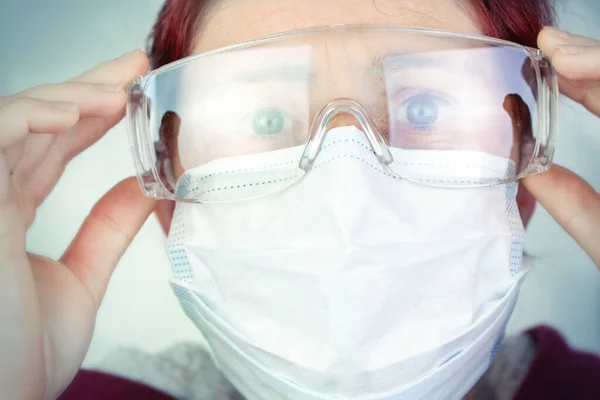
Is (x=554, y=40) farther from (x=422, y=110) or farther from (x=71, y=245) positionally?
(x=71, y=245)

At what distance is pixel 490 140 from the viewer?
34.8 inches

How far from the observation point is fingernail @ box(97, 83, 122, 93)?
839 millimetres

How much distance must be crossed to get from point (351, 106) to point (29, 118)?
1.32 ft

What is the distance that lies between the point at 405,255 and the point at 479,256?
13 cm

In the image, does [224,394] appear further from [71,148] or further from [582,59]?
[582,59]

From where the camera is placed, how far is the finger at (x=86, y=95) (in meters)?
0.80

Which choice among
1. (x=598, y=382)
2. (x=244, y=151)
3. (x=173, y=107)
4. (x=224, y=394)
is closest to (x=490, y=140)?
(x=244, y=151)

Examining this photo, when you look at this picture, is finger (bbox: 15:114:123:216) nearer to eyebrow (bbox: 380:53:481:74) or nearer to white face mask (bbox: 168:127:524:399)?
white face mask (bbox: 168:127:524:399)

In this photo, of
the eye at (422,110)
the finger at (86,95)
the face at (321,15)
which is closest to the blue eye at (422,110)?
Answer: the eye at (422,110)

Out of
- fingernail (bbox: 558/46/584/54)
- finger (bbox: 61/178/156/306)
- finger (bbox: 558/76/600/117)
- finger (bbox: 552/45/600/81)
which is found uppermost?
fingernail (bbox: 558/46/584/54)

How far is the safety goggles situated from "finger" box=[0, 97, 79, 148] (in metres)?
0.17

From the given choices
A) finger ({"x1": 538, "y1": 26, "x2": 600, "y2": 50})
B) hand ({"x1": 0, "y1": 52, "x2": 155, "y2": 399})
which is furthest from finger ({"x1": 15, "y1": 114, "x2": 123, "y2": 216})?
finger ({"x1": 538, "y1": 26, "x2": 600, "y2": 50})

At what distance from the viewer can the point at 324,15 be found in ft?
2.91

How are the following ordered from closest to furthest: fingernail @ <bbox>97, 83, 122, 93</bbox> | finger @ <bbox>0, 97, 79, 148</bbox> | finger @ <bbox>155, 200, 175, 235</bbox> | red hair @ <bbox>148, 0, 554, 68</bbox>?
finger @ <bbox>0, 97, 79, 148</bbox> < fingernail @ <bbox>97, 83, 122, 93</bbox> < red hair @ <bbox>148, 0, 554, 68</bbox> < finger @ <bbox>155, 200, 175, 235</bbox>
